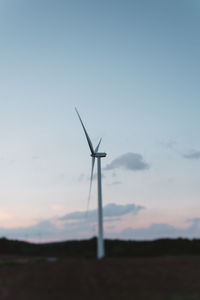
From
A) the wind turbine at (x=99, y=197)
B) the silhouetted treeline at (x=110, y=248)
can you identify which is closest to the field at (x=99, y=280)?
the wind turbine at (x=99, y=197)

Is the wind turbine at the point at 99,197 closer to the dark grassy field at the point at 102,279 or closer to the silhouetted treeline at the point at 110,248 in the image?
the dark grassy field at the point at 102,279

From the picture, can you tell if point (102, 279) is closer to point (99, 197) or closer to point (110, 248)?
point (99, 197)

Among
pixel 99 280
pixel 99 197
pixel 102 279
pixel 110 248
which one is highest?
pixel 99 197

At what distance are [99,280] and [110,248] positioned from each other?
45078 millimetres

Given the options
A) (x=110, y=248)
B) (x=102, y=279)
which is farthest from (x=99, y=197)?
(x=110, y=248)

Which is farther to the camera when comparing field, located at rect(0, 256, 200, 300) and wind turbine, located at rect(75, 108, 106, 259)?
wind turbine, located at rect(75, 108, 106, 259)

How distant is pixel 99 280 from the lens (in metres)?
40.0

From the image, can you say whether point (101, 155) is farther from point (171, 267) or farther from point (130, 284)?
point (130, 284)

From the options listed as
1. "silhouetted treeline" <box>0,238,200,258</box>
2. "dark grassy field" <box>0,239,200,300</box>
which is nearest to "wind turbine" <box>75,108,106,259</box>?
"dark grassy field" <box>0,239,200,300</box>

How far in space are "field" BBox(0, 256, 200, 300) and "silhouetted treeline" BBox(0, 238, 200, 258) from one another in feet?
86.6

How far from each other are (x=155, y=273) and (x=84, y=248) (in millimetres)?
44755

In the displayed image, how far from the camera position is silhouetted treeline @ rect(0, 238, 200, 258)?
250 feet

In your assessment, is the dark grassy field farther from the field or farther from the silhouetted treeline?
the silhouetted treeline

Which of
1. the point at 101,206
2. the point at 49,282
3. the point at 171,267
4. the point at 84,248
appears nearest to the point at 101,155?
the point at 101,206
